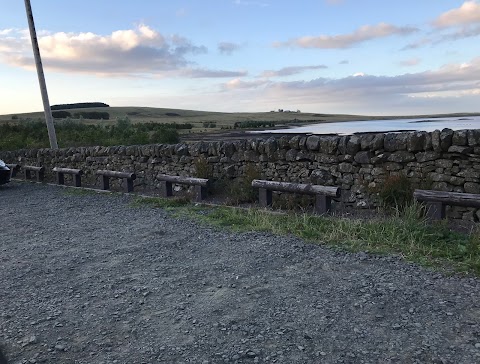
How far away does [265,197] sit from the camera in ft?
29.7

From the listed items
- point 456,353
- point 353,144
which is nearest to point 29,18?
point 353,144

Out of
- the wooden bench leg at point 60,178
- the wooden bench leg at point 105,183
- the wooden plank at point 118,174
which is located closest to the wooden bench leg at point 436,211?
the wooden plank at point 118,174

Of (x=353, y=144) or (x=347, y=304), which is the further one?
(x=353, y=144)

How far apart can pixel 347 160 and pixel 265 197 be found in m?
1.84

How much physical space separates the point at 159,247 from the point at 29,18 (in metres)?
16.1

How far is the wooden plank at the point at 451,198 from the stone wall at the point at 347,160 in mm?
970

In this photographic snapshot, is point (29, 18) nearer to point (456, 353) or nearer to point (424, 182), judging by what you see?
point (424, 182)

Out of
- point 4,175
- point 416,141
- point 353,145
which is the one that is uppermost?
point 416,141

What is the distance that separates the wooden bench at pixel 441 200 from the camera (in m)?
6.56

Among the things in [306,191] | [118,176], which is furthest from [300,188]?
[118,176]

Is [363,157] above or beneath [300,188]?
above

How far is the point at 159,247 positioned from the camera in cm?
650

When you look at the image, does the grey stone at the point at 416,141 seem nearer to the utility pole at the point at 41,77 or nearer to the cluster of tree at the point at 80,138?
the cluster of tree at the point at 80,138

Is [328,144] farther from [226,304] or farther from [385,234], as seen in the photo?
[226,304]
